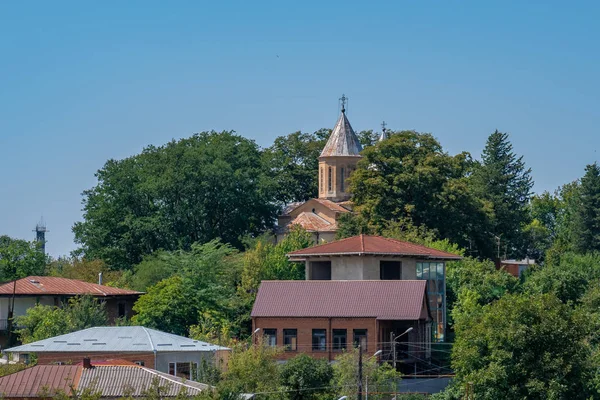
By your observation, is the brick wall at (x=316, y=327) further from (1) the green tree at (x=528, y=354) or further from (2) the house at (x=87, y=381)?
(2) the house at (x=87, y=381)

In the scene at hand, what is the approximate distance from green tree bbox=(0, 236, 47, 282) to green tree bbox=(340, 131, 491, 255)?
18346 mm

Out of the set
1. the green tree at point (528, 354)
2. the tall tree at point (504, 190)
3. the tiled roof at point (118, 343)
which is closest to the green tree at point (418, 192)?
the tall tree at point (504, 190)

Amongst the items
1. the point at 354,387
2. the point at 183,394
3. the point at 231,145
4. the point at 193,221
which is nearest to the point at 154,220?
the point at 193,221

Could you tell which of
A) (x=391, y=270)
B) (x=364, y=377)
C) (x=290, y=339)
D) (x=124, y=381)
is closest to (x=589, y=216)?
(x=391, y=270)

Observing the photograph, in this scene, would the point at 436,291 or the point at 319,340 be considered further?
the point at 436,291

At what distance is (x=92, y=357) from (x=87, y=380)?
10438 mm

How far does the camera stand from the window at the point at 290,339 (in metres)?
57.5

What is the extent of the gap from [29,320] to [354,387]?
20.1m

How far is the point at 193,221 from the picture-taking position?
85.6 metres

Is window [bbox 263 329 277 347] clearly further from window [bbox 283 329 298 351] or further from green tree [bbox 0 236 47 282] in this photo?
green tree [bbox 0 236 47 282]

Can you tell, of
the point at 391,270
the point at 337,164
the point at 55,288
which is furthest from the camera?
the point at 337,164

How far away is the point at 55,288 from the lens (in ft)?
215

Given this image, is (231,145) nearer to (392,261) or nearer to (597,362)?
(392,261)

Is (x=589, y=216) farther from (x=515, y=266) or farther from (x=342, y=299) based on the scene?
(x=342, y=299)
